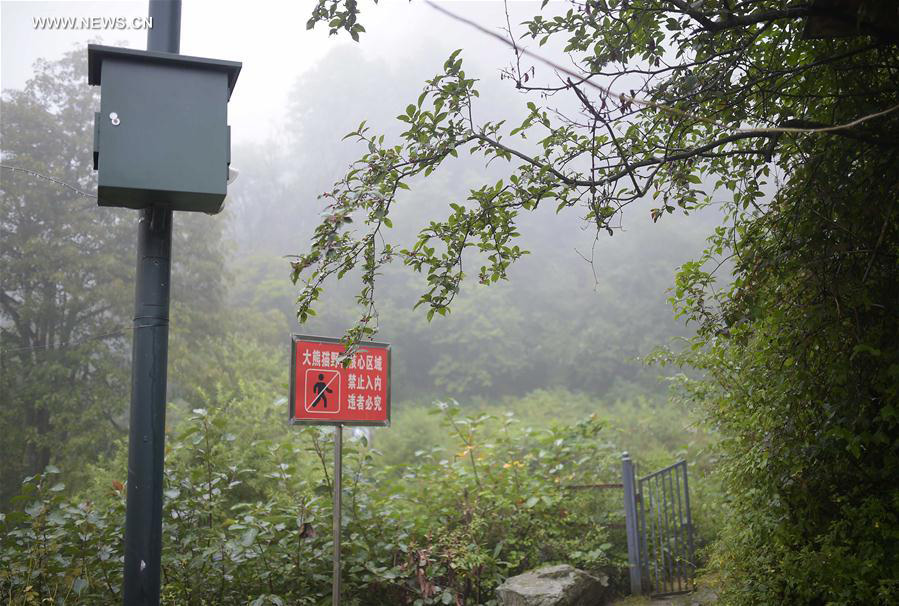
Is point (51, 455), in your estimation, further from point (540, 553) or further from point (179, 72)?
point (179, 72)

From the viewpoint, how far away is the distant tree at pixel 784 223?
8.49 feet

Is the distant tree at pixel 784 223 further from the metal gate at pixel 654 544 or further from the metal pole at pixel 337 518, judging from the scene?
the metal gate at pixel 654 544

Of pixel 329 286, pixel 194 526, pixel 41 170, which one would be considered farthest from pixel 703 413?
pixel 329 286

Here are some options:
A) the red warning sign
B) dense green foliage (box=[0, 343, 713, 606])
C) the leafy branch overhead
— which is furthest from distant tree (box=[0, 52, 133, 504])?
the leafy branch overhead

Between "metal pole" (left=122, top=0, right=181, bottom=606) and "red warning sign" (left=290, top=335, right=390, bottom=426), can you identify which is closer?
"metal pole" (left=122, top=0, right=181, bottom=606)

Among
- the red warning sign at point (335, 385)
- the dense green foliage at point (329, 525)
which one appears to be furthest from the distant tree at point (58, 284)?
the red warning sign at point (335, 385)

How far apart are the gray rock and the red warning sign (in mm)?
1453

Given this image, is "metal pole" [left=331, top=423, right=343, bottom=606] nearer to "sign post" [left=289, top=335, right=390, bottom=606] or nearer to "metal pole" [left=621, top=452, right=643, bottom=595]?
"sign post" [left=289, top=335, right=390, bottom=606]

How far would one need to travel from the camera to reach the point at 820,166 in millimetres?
2852

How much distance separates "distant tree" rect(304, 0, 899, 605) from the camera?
8.49ft

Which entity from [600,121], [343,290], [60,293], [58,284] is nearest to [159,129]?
[600,121]

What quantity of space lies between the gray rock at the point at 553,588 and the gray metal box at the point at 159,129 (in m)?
3.33

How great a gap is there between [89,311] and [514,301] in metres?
22.0

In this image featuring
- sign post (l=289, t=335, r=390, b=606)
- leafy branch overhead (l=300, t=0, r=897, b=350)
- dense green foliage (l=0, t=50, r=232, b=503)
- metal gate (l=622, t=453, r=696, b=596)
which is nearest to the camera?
leafy branch overhead (l=300, t=0, r=897, b=350)
